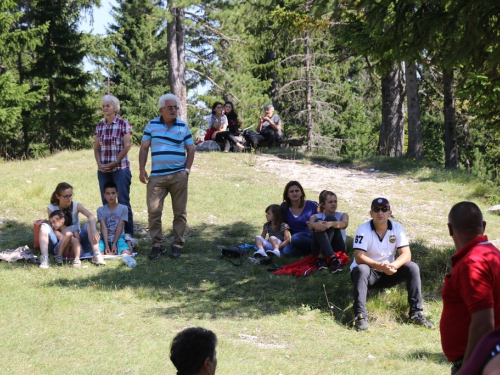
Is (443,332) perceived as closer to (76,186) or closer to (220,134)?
(76,186)

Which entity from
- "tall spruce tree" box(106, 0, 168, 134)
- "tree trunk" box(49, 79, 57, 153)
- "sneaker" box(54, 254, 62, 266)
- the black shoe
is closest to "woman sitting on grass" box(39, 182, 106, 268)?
"sneaker" box(54, 254, 62, 266)

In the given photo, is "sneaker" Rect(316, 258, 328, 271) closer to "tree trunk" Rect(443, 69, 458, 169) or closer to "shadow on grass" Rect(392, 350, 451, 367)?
"shadow on grass" Rect(392, 350, 451, 367)

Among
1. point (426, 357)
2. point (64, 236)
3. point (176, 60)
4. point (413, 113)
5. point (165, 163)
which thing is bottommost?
point (426, 357)

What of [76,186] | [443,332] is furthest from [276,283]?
[76,186]

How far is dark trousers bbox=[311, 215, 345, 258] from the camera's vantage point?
798 cm

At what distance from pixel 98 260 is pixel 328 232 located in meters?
3.14

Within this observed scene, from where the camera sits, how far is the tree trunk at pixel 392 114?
19938 millimetres

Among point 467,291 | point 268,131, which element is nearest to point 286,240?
point 467,291

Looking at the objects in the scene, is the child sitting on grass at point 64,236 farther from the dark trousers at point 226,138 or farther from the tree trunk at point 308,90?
the tree trunk at point 308,90

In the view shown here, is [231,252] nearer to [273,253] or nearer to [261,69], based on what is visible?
[273,253]

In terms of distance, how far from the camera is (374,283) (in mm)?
6711

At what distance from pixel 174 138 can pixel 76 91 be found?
1968 centimetres

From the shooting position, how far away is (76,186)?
494 inches

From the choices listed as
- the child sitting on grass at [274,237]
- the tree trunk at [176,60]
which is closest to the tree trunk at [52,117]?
the tree trunk at [176,60]
